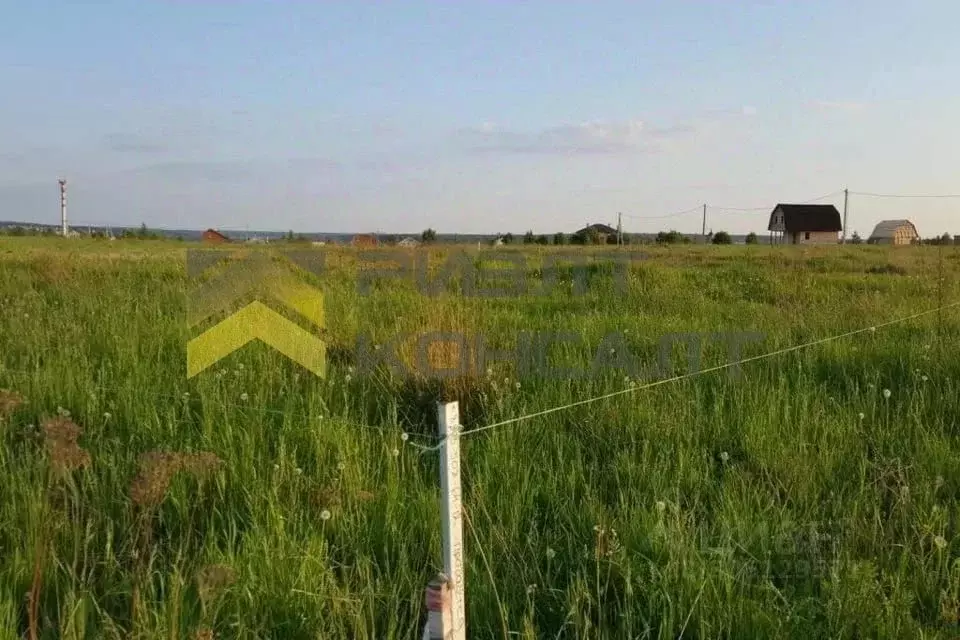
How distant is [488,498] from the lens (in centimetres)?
231

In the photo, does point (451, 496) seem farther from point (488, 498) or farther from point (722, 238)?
point (722, 238)

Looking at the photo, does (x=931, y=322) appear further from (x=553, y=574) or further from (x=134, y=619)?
(x=134, y=619)

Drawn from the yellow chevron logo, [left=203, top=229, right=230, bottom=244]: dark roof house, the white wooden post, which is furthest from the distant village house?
the white wooden post

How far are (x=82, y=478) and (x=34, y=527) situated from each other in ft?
1.15

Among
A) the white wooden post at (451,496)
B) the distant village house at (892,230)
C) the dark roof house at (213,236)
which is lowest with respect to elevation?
the white wooden post at (451,496)

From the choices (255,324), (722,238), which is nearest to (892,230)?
(722,238)

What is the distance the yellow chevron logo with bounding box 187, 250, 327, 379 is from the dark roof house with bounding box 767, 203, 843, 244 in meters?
48.6

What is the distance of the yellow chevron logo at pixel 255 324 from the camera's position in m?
4.16

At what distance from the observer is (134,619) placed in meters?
1.63

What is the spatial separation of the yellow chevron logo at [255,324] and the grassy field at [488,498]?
15 centimetres

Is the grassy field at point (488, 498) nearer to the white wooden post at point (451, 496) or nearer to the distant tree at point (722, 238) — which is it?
the white wooden post at point (451, 496)

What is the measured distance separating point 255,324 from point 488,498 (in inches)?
128

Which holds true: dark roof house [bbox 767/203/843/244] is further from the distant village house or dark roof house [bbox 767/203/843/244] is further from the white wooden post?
the white wooden post

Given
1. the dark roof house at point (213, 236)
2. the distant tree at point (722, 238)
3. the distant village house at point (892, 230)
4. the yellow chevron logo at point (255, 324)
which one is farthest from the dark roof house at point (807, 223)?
the yellow chevron logo at point (255, 324)
